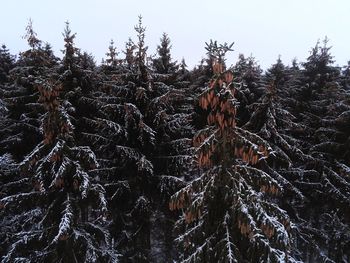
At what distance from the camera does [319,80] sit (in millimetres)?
31766

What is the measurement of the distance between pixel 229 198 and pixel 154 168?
8.64m

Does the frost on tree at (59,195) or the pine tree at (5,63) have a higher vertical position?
the pine tree at (5,63)

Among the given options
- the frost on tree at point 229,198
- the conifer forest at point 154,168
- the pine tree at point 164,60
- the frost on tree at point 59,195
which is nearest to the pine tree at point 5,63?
the conifer forest at point 154,168

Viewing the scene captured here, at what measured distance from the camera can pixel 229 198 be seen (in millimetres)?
10859

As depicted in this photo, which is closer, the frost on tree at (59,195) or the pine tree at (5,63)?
the frost on tree at (59,195)

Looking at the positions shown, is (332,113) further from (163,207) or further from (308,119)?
(163,207)

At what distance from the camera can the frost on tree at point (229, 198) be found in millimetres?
10328

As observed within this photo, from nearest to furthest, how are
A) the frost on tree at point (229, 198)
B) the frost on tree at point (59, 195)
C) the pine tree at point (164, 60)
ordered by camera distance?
1. the frost on tree at point (229, 198)
2. the frost on tree at point (59, 195)
3. the pine tree at point (164, 60)

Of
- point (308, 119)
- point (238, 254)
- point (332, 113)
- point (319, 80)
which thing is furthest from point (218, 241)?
point (319, 80)

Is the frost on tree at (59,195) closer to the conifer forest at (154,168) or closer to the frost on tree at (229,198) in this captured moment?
the conifer forest at (154,168)

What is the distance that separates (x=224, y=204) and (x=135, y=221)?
836 centimetres

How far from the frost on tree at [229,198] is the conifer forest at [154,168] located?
0.03 m

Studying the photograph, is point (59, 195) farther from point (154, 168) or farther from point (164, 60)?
point (164, 60)

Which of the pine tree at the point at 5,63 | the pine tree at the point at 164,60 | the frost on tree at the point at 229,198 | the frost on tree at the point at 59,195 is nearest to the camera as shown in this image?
the frost on tree at the point at 229,198
